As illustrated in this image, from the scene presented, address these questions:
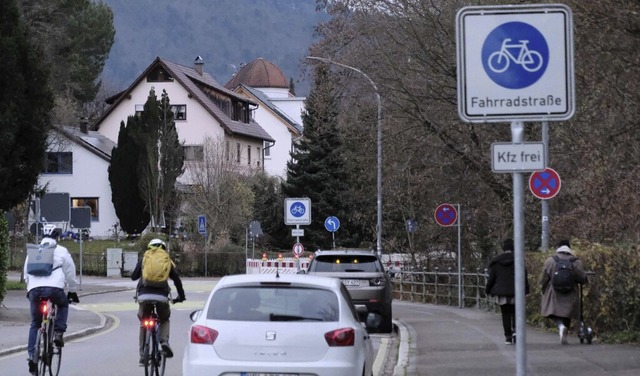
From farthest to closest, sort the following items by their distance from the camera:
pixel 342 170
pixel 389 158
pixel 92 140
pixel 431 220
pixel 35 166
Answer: pixel 92 140
pixel 342 170
pixel 431 220
pixel 35 166
pixel 389 158

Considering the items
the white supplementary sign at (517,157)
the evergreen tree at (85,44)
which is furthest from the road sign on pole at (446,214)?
the evergreen tree at (85,44)

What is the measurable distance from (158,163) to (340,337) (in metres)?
57.6

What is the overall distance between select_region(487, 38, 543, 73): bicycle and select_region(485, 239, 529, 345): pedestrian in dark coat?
1175 cm

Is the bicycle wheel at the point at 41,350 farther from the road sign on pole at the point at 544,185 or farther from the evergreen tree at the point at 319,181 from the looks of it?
the evergreen tree at the point at 319,181

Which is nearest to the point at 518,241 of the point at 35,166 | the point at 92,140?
the point at 35,166

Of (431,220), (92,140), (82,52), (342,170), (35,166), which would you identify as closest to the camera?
(35,166)

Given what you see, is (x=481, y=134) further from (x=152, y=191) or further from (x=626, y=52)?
(x=152, y=191)

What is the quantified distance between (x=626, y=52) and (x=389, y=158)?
59.2 ft

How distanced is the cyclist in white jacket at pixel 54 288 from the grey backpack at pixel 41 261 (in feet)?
0.21

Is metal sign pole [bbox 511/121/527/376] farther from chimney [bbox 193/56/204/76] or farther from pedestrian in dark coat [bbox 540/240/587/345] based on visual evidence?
chimney [bbox 193/56/204/76]

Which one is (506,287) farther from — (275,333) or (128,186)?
(128,186)

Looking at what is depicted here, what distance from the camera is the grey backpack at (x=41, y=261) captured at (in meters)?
14.3

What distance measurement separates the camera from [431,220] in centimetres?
4012

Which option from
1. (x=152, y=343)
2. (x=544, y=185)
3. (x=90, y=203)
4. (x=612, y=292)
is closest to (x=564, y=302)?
(x=612, y=292)
